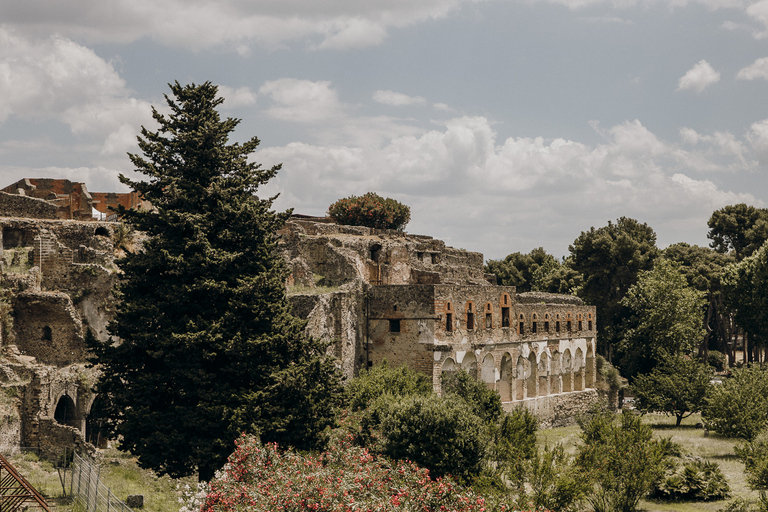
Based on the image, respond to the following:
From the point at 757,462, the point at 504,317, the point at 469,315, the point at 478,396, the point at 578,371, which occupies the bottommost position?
Answer: the point at 757,462

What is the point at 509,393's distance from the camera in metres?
44.9

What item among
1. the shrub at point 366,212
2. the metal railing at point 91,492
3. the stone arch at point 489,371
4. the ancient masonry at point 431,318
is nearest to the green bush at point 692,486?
the ancient masonry at point 431,318

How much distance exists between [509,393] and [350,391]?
15953 millimetres

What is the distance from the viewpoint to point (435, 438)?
27.1 m

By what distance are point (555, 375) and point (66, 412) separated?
105 feet

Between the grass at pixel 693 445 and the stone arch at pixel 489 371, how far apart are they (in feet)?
13.3

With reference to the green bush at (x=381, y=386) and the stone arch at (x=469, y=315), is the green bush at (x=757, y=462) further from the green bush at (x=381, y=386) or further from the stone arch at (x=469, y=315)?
the stone arch at (x=469, y=315)

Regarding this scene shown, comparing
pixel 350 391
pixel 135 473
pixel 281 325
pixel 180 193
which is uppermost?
pixel 180 193

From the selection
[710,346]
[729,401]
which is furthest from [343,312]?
[710,346]

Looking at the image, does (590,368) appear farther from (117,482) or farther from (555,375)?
(117,482)

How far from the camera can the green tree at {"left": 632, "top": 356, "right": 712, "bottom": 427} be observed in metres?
50.8

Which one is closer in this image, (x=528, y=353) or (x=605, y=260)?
(x=528, y=353)

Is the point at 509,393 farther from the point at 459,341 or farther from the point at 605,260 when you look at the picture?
the point at 605,260

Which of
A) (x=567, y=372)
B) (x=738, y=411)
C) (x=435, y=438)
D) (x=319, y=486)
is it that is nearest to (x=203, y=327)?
(x=319, y=486)
